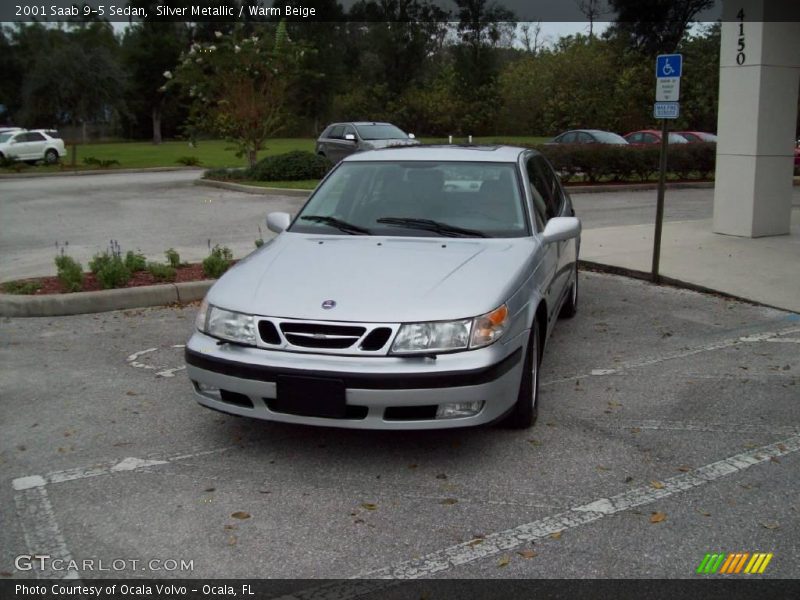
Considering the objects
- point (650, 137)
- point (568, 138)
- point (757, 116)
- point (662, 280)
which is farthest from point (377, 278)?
point (650, 137)

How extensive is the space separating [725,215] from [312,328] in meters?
9.54

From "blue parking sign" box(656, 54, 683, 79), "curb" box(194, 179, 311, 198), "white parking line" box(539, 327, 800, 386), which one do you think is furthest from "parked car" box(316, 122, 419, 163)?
"white parking line" box(539, 327, 800, 386)

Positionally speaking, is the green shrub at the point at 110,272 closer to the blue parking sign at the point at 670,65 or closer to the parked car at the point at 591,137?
the blue parking sign at the point at 670,65

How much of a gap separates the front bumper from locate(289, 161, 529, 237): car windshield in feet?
4.33

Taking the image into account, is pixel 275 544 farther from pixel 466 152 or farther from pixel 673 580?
pixel 466 152

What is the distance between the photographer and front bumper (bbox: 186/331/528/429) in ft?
13.4

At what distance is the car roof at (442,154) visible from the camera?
19.9 feet

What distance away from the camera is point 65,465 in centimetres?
449

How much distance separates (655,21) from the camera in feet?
144

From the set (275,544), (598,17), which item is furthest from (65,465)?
(598,17)

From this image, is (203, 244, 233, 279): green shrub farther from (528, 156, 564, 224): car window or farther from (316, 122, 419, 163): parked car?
(316, 122, 419, 163): parked car

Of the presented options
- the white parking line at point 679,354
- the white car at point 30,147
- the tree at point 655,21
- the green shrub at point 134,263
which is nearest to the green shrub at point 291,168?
the green shrub at point 134,263

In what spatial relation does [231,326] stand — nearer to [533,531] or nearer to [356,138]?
[533,531]

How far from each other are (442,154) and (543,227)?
0.94 metres
